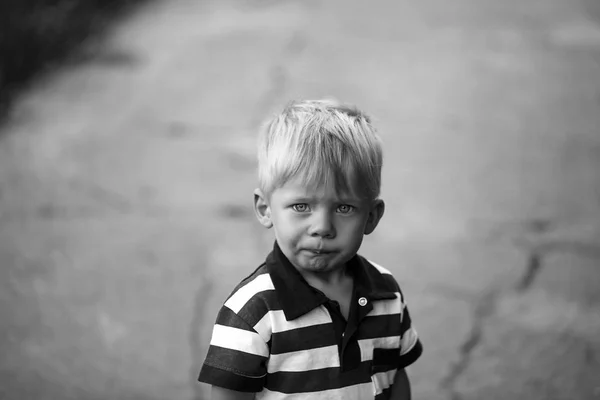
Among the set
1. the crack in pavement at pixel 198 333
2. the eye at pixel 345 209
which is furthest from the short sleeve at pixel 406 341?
the crack in pavement at pixel 198 333

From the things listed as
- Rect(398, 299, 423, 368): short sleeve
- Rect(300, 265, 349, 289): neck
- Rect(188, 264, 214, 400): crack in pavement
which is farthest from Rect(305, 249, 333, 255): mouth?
Rect(188, 264, 214, 400): crack in pavement

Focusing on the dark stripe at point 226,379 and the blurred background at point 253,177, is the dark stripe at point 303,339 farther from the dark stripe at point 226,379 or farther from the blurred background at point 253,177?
the blurred background at point 253,177

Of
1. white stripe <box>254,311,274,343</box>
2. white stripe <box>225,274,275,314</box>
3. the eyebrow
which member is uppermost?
the eyebrow

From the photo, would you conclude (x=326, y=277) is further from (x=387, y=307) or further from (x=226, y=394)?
(x=226, y=394)

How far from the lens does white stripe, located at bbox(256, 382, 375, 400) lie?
154cm

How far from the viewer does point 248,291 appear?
1551 millimetres

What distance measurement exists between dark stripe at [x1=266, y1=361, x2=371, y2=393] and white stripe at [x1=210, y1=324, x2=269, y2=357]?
0.23 feet

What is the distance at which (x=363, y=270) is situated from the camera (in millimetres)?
1692

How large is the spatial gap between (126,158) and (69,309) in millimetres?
1411

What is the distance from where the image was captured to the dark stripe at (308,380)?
1.53m

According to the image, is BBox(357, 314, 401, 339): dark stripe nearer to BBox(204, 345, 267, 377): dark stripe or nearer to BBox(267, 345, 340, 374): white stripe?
BBox(267, 345, 340, 374): white stripe

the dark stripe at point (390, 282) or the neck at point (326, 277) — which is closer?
the neck at point (326, 277)

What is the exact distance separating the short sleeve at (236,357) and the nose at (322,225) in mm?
243

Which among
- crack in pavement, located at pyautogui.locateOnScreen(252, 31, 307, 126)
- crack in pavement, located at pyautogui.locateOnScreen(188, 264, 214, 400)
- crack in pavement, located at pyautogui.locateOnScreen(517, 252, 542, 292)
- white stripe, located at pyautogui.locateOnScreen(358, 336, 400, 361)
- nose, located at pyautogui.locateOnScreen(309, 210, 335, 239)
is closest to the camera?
nose, located at pyautogui.locateOnScreen(309, 210, 335, 239)
